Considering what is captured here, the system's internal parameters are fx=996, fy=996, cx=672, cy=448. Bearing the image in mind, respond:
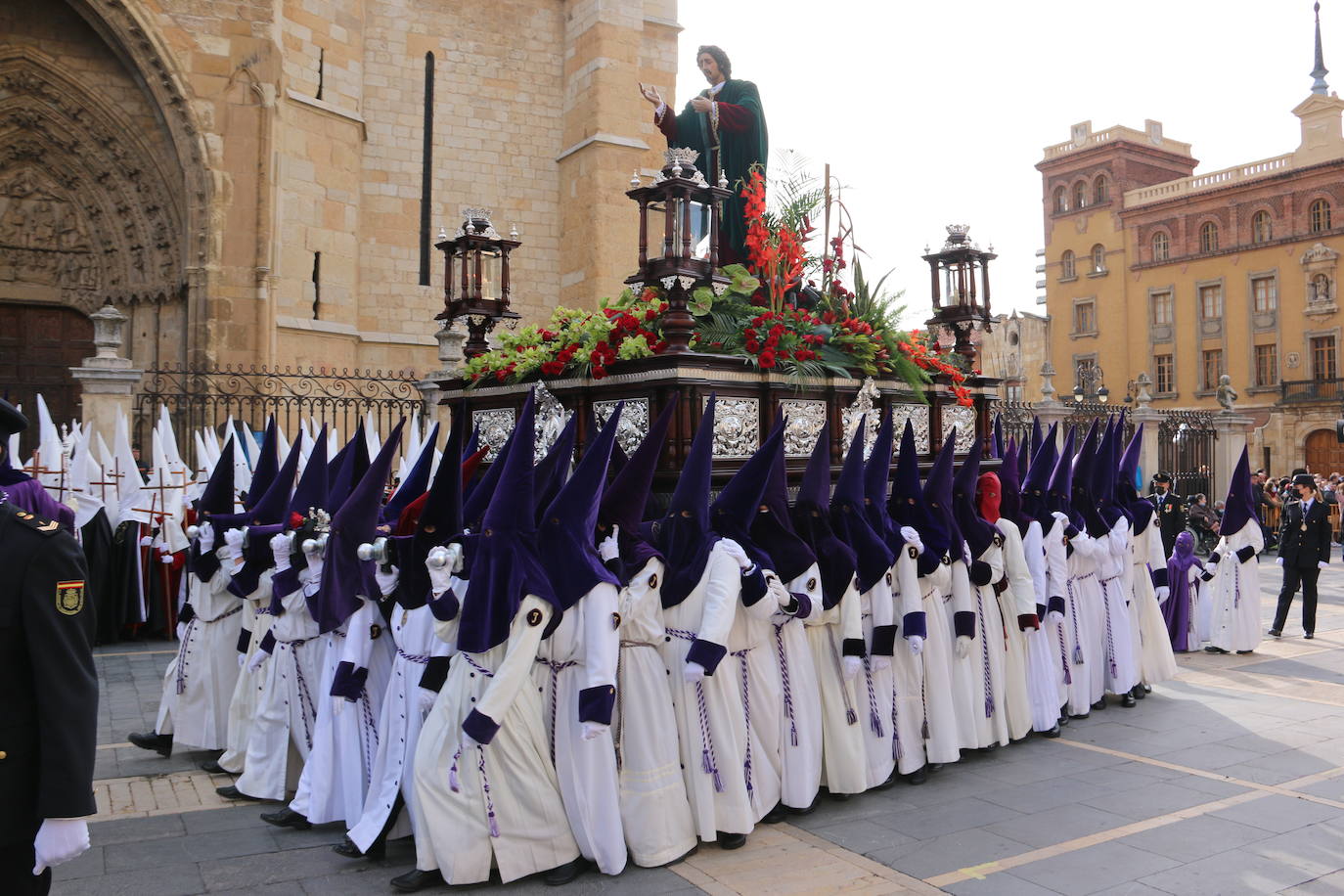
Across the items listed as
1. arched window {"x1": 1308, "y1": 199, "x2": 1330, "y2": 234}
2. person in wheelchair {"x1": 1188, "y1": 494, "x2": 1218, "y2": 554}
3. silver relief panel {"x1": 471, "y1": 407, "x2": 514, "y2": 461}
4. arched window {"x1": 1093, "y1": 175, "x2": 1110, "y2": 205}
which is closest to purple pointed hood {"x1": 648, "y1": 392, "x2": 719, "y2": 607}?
silver relief panel {"x1": 471, "y1": 407, "x2": 514, "y2": 461}

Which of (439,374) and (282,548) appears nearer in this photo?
(282,548)

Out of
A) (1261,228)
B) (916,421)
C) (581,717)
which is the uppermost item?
(1261,228)

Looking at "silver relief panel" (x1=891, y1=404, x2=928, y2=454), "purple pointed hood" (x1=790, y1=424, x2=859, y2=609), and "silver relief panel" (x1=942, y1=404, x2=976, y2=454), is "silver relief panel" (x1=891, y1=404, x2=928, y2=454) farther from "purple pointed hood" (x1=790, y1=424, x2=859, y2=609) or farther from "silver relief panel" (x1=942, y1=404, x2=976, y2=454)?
"purple pointed hood" (x1=790, y1=424, x2=859, y2=609)

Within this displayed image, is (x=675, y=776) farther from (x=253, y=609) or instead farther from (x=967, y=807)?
(x=253, y=609)

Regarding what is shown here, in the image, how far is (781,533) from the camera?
5.81m

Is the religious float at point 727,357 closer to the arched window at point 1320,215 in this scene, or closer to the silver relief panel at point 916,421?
the silver relief panel at point 916,421

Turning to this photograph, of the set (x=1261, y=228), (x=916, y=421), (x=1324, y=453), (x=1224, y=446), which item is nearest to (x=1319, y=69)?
(x=1261, y=228)

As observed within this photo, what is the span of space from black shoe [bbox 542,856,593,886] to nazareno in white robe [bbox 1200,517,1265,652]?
8258 millimetres

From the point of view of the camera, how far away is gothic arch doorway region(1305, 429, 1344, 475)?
123 feet

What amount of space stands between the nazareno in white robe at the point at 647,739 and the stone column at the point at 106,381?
32.2ft

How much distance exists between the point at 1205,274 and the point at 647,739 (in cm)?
4621

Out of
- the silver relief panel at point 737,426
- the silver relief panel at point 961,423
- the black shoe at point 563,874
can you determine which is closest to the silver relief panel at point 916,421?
the silver relief panel at point 961,423

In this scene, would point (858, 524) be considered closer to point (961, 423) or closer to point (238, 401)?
point (961, 423)

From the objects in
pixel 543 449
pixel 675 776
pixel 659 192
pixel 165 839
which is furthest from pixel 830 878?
pixel 659 192
